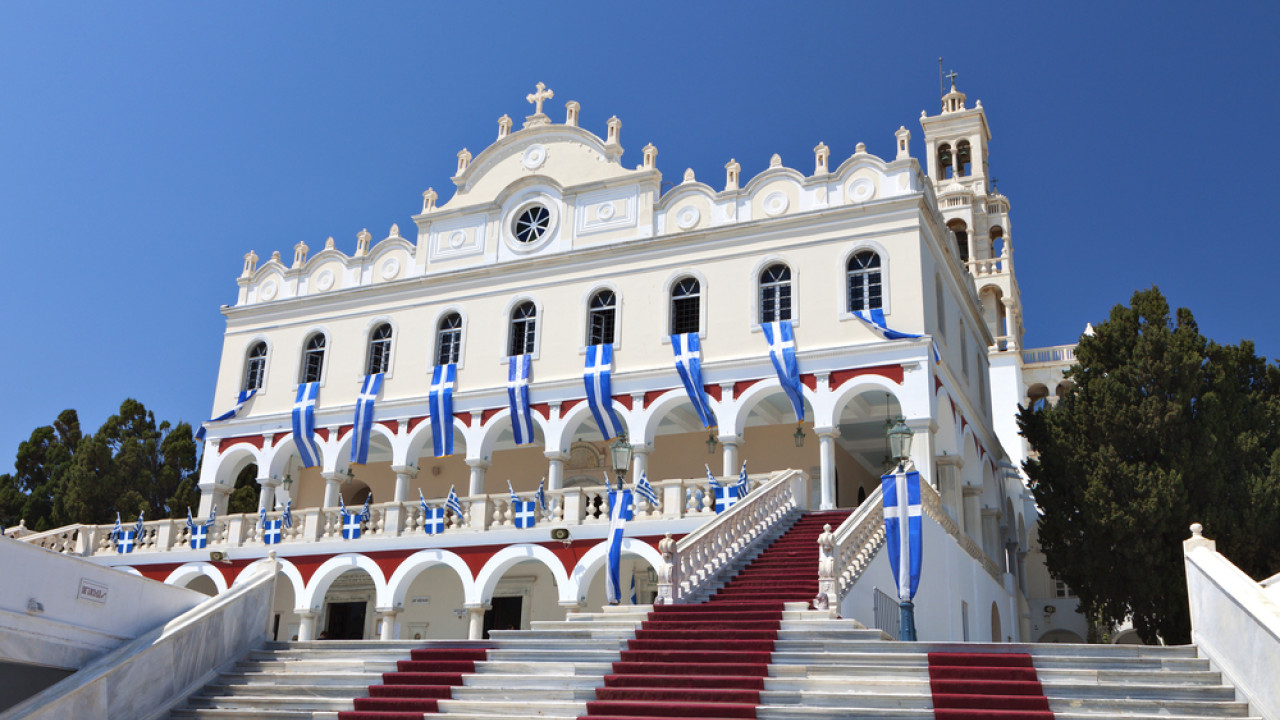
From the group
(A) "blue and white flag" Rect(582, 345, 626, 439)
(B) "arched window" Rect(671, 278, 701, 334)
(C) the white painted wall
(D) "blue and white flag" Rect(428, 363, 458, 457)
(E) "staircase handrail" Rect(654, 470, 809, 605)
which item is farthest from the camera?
(D) "blue and white flag" Rect(428, 363, 458, 457)

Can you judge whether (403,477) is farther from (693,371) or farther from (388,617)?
(693,371)

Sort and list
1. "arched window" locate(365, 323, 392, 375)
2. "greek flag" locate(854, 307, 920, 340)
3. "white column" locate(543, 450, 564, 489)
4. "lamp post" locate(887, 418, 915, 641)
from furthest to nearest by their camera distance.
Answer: "arched window" locate(365, 323, 392, 375) → "white column" locate(543, 450, 564, 489) → "greek flag" locate(854, 307, 920, 340) → "lamp post" locate(887, 418, 915, 641)

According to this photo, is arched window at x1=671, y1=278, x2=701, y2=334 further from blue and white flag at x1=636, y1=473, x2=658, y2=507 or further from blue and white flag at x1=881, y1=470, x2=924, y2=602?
blue and white flag at x1=881, y1=470, x2=924, y2=602

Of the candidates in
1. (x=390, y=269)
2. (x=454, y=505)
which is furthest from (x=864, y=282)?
(x=390, y=269)

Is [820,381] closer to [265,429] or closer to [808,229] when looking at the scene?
[808,229]

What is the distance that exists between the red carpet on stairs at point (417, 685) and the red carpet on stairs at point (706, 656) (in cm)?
181

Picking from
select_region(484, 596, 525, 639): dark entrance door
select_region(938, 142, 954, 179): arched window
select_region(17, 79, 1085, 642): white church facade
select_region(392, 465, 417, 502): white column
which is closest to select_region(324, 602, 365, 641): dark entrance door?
select_region(17, 79, 1085, 642): white church facade

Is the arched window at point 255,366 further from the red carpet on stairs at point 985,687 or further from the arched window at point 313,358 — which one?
the red carpet on stairs at point 985,687

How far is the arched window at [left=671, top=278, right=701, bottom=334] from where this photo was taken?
25.0m

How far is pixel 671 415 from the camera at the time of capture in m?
26.2

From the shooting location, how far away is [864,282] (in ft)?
77.0

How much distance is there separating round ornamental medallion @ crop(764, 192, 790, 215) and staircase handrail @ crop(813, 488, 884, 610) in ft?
28.4

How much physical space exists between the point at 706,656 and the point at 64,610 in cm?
752

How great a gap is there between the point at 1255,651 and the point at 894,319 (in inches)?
564
